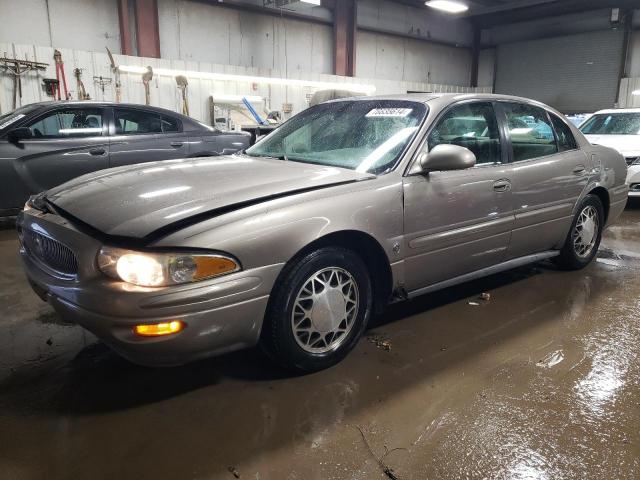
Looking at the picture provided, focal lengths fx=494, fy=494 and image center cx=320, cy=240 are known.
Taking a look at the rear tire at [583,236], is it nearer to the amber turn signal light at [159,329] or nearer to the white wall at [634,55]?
the amber turn signal light at [159,329]

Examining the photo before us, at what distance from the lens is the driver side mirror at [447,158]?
246 centimetres

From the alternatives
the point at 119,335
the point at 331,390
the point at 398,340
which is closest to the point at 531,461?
the point at 331,390

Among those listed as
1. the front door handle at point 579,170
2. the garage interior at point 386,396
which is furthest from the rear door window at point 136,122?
the front door handle at point 579,170

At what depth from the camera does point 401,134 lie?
8.74 feet

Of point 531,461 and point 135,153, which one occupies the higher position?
point 135,153

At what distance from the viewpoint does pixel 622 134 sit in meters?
7.45

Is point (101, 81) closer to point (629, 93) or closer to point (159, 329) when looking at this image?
point (159, 329)

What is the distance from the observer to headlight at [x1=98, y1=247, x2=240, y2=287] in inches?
71.7

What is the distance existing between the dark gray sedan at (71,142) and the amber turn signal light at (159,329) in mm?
3931

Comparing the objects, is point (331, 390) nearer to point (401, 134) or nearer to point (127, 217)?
point (127, 217)

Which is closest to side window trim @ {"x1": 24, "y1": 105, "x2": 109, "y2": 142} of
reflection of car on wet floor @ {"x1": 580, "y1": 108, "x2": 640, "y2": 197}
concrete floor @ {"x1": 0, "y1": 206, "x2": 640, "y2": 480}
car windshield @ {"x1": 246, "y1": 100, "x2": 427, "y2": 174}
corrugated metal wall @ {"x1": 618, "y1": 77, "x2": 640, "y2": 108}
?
concrete floor @ {"x1": 0, "y1": 206, "x2": 640, "y2": 480}

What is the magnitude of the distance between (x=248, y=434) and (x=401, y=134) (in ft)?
5.52

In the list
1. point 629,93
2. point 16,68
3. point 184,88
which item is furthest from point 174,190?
point 629,93

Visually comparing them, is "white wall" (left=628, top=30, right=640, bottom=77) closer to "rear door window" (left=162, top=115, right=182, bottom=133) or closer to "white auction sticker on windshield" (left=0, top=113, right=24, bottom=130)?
"rear door window" (left=162, top=115, right=182, bottom=133)
